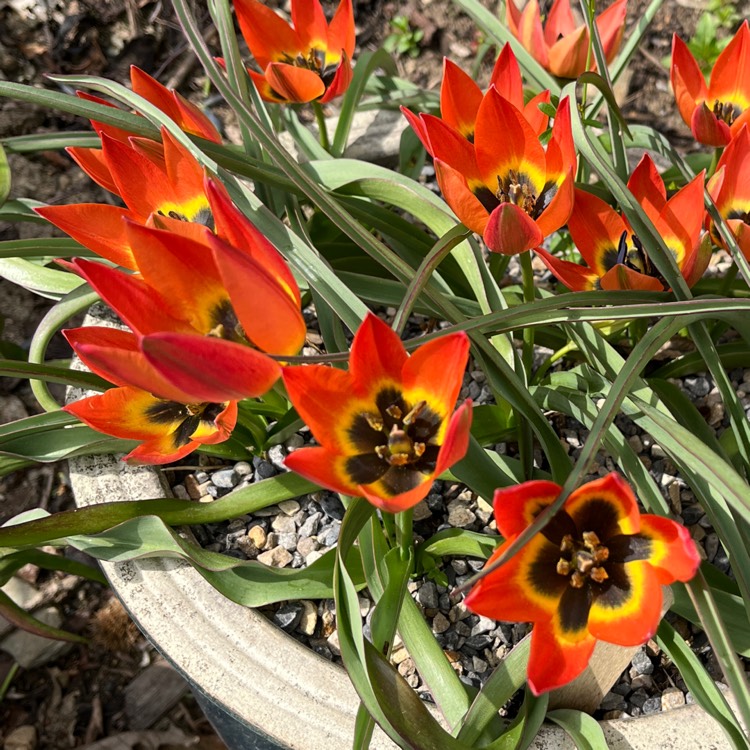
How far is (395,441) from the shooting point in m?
0.70

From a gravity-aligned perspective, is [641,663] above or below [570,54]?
below

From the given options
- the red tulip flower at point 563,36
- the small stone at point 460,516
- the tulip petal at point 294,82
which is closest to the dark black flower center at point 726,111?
the red tulip flower at point 563,36

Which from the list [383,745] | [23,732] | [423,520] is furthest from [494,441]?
[23,732]

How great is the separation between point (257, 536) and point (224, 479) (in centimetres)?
11

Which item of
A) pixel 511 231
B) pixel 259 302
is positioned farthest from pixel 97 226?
pixel 511 231

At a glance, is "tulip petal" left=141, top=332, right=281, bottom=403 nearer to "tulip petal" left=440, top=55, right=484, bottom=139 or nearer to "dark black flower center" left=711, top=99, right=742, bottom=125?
"tulip petal" left=440, top=55, right=484, bottom=139

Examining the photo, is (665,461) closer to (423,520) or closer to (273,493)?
(423,520)

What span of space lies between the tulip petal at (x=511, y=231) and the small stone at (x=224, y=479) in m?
0.58

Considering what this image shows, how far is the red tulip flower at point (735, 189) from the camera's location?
86 cm

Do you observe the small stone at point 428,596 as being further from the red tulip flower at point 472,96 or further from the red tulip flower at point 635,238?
the red tulip flower at point 472,96

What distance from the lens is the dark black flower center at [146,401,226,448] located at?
82 cm

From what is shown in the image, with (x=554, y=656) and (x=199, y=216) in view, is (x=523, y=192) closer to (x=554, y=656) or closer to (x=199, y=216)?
(x=199, y=216)

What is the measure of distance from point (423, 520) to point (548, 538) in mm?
420

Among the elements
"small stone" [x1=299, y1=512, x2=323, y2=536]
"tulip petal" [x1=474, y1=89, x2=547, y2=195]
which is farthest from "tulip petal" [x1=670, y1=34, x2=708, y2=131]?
"small stone" [x1=299, y1=512, x2=323, y2=536]
